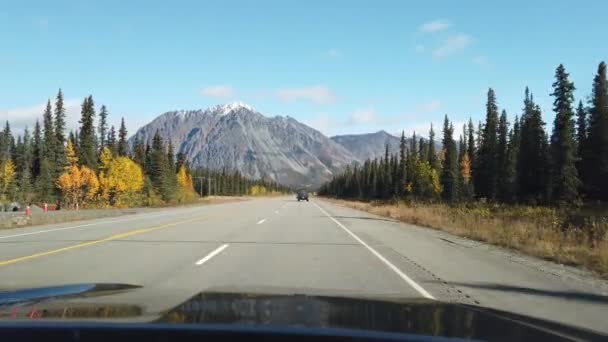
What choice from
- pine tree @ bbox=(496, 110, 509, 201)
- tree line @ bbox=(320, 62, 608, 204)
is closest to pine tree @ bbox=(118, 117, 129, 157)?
tree line @ bbox=(320, 62, 608, 204)

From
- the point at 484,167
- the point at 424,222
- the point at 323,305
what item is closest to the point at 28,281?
the point at 323,305

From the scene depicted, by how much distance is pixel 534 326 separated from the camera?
181 inches

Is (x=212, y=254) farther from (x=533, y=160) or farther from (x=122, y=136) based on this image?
(x=122, y=136)

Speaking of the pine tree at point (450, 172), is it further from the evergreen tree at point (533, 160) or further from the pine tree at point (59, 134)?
the pine tree at point (59, 134)

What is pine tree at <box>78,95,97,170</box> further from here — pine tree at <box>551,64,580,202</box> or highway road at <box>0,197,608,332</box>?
highway road at <box>0,197,608,332</box>

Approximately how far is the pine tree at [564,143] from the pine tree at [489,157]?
26157mm

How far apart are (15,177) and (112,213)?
254ft

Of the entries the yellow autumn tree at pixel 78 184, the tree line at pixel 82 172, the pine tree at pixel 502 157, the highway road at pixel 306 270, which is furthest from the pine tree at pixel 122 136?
the highway road at pixel 306 270

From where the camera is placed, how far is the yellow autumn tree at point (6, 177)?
324 ft

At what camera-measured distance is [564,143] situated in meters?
65.5

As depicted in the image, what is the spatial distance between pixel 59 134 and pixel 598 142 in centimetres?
8058

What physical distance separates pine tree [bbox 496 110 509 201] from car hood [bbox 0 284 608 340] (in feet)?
290

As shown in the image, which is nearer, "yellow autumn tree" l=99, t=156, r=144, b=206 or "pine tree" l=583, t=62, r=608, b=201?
"pine tree" l=583, t=62, r=608, b=201

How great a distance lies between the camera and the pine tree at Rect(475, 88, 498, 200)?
95.8 m
